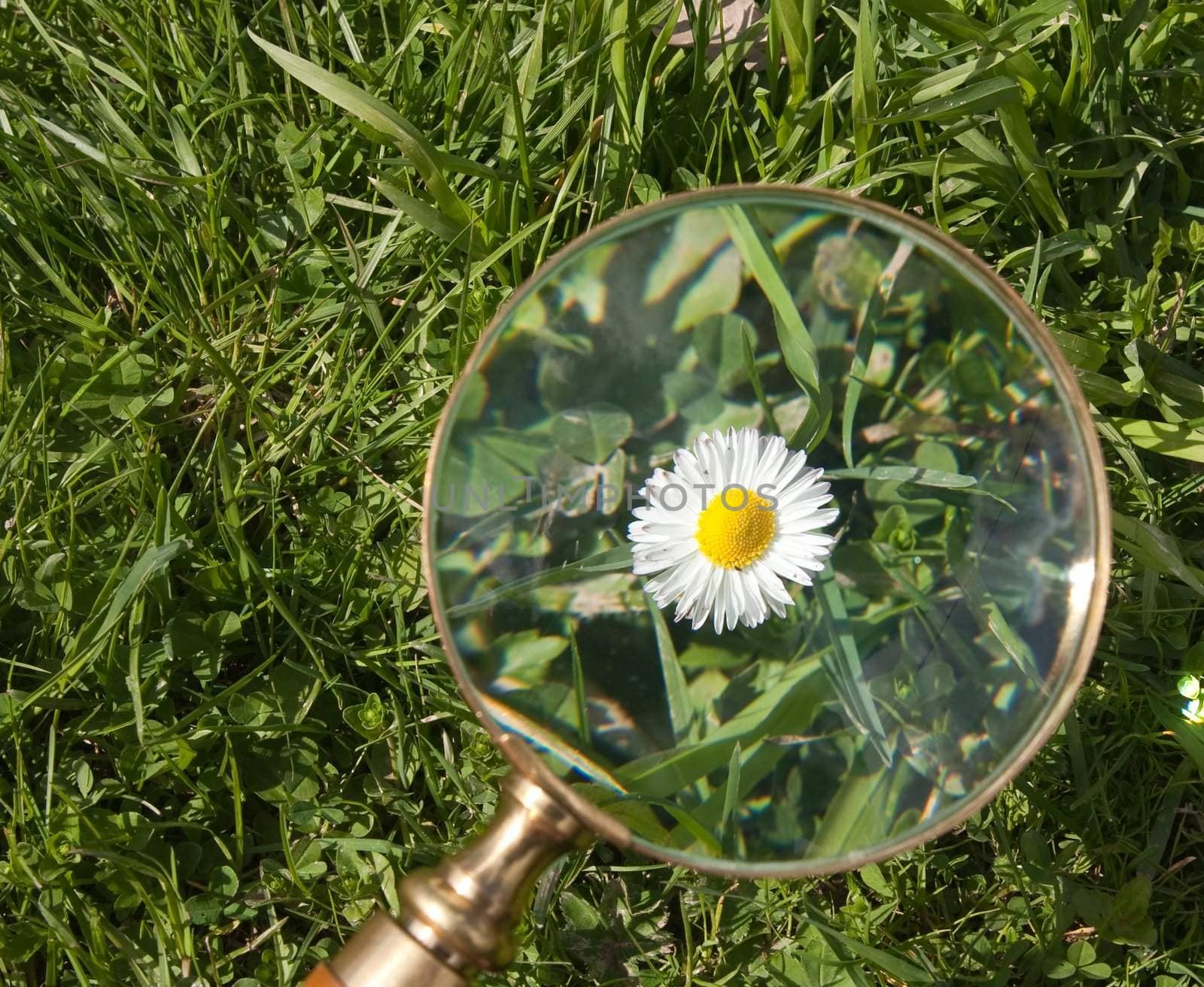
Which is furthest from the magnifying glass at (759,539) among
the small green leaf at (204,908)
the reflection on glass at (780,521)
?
the small green leaf at (204,908)

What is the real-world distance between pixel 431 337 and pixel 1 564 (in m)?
0.50

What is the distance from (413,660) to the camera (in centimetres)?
114

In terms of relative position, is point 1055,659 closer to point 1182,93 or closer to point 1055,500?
point 1055,500

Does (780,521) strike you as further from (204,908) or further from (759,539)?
(204,908)

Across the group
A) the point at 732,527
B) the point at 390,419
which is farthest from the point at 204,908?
the point at 732,527

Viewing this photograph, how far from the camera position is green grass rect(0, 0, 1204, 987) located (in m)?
1.11

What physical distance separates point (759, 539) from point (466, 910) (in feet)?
1.51

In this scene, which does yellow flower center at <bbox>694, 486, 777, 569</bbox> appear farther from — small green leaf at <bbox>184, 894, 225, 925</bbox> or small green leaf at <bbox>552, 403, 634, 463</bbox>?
small green leaf at <bbox>184, 894, 225, 925</bbox>

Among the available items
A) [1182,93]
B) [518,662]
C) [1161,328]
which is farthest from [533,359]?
[1182,93]

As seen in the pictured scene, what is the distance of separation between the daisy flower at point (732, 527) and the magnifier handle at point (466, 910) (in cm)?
32

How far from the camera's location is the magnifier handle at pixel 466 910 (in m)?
0.69

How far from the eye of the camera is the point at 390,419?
1.18m

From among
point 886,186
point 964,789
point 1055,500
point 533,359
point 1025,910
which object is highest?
point 533,359

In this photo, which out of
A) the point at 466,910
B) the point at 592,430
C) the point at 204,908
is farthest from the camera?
the point at 204,908
